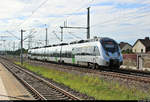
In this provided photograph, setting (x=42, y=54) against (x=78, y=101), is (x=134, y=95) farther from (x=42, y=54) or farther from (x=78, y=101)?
(x=42, y=54)

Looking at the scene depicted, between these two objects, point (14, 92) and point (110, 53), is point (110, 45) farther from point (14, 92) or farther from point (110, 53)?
point (14, 92)

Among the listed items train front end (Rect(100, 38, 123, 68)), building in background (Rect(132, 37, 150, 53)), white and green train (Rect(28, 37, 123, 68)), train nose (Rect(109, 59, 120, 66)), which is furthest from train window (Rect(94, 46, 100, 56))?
building in background (Rect(132, 37, 150, 53))

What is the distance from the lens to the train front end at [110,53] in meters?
25.1

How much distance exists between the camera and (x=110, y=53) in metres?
25.6

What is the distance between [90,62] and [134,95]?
A: 1486 cm

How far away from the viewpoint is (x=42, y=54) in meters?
58.2

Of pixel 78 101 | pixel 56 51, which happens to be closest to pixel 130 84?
pixel 78 101

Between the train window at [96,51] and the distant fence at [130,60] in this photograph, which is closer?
the train window at [96,51]

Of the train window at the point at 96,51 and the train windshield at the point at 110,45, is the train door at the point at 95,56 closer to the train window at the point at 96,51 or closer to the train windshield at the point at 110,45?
the train window at the point at 96,51

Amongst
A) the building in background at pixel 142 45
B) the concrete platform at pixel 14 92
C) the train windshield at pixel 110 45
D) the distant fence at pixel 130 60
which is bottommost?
the concrete platform at pixel 14 92

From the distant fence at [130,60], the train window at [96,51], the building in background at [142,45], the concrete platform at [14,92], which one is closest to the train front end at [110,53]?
the train window at [96,51]

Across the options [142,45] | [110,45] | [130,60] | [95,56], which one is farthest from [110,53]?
[142,45]

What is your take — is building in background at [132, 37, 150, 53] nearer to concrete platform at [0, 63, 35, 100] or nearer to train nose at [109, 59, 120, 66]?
train nose at [109, 59, 120, 66]

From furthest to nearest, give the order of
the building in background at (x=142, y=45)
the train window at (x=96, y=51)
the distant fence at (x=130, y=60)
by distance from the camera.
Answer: the building in background at (x=142, y=45) < the distant fence at (x=130, y=60) < the train window at (x=96, y=51)
